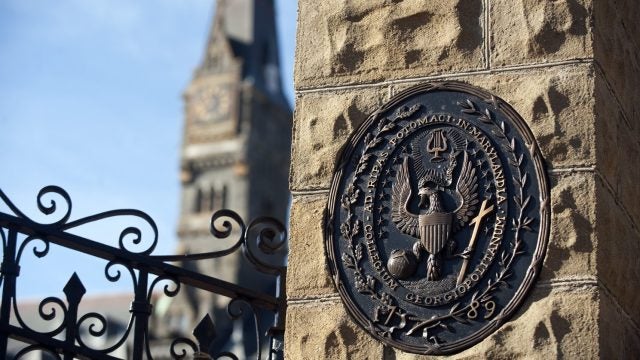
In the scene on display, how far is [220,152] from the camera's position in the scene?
3255 inches

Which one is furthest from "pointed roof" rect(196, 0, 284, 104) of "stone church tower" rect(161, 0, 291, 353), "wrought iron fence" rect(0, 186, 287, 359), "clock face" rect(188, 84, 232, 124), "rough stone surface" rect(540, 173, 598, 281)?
"rough stone surface" rect(540, 173, 598, 281)

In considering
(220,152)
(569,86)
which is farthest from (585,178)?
(220,152)

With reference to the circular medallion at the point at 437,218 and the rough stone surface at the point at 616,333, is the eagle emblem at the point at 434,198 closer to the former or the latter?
the circular medallion at the point at 437,218

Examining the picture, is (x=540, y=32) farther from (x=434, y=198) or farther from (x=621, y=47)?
(x=434, y=198)

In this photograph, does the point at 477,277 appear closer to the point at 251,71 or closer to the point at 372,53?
the point at 372,53

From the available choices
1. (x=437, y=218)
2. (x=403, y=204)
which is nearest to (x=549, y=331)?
(x=437, y=218)

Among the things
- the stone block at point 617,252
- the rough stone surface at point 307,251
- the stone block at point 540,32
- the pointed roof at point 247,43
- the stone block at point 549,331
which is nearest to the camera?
the stone block at point 549,331

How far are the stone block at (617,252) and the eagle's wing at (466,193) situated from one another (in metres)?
0.34

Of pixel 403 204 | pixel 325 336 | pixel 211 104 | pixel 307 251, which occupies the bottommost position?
pixel 325 336

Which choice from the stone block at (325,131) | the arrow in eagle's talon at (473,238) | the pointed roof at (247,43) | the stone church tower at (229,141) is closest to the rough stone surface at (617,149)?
the arrow in eagle's talon at (473,238)

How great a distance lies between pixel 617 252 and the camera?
12.9 feet

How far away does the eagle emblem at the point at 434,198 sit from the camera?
3910 millimetres

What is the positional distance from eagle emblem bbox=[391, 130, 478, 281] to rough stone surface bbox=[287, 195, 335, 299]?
24cm

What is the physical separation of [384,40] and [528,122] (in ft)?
1.78
